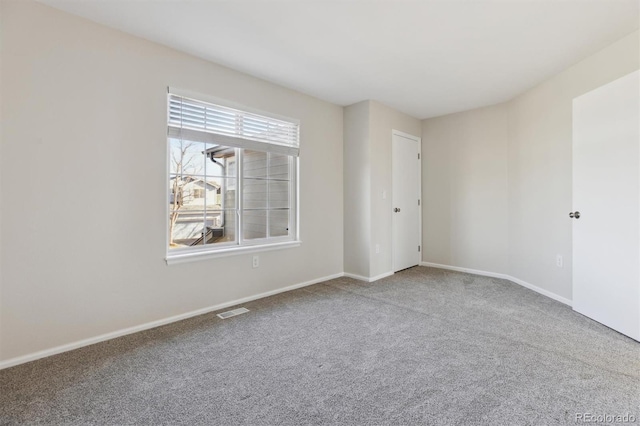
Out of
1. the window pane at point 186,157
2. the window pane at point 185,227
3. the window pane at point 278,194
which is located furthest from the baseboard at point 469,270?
the window pane at point 186,157

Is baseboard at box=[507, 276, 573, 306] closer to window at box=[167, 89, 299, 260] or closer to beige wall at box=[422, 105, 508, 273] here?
beige wall at box=[422, 105, 508, 273]

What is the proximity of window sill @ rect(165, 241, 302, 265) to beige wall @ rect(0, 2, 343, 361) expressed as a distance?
71mm

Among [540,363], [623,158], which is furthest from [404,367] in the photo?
[623,158]

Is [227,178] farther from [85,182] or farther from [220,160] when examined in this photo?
[85,182]

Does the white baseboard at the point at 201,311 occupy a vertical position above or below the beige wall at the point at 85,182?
below

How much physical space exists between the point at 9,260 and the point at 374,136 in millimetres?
3734

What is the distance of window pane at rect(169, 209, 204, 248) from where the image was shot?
278cm

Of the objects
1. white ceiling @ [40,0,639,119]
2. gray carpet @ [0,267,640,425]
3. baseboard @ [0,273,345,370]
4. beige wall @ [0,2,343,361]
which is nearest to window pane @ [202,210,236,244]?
beige wall @ [0,2,343,361]

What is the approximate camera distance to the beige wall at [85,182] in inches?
77.6

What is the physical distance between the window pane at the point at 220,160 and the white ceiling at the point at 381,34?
2.73 feet

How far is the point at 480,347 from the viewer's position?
2.15 meters

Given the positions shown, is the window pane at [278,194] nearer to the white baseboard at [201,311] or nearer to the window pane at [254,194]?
the window pane at [254,194]

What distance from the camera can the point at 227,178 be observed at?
3.16 m

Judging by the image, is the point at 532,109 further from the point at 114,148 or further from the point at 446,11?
the point at 114,148
